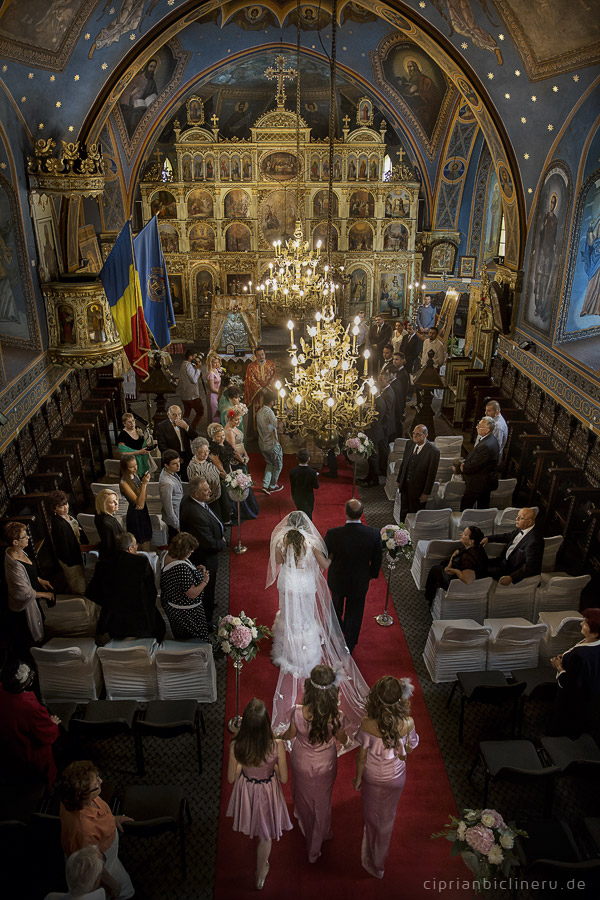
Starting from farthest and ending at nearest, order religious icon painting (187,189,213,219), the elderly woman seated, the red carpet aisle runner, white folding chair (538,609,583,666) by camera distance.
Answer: religious icon painting (187,189,213,219) → the elderly woman seated → white folding chair (538,609,583,666) → the red carpet aisle runner

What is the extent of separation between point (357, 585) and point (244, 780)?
101 inches

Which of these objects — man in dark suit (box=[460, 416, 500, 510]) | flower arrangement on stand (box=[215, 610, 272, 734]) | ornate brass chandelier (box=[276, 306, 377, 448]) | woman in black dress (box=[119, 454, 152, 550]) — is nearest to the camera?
flower arrangement on stand (box=[215, 610, 272, 734])

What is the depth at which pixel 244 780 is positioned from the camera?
14.6 feet

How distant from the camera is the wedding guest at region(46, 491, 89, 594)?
23.7 feet

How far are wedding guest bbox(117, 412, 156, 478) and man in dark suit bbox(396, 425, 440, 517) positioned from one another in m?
3.55

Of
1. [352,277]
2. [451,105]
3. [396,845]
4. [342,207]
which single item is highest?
[451,105]

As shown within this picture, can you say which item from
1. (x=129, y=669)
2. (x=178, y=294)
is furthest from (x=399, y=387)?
(x=178, y=294)

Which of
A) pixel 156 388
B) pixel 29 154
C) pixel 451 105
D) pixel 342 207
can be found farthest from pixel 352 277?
pixel 29 154

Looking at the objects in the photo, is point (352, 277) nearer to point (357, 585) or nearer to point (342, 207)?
point (342, 207)

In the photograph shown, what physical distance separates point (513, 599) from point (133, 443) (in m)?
5.33

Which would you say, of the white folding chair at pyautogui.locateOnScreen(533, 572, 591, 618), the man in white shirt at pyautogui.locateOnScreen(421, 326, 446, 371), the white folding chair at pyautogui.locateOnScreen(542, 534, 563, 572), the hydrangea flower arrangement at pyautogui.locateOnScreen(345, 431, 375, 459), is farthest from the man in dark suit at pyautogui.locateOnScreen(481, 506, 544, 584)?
the man in white shirt at pyautogui.locateOnScreen(421, 326, 446, 371)

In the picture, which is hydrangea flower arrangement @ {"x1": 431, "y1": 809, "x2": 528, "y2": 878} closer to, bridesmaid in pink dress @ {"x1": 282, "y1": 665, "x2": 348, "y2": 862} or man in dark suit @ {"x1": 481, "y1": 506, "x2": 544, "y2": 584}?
bridesmaid in pink dress @ {"x1": 282, "y1": 665, "x2": 348, "y2": 862}

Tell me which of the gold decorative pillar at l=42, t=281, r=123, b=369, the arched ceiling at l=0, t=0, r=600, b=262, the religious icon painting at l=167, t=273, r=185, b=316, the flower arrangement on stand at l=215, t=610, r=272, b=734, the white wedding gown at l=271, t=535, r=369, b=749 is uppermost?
the arched ceiling at l=0, t=0, r=600, b=262

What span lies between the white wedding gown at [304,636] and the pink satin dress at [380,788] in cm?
154
